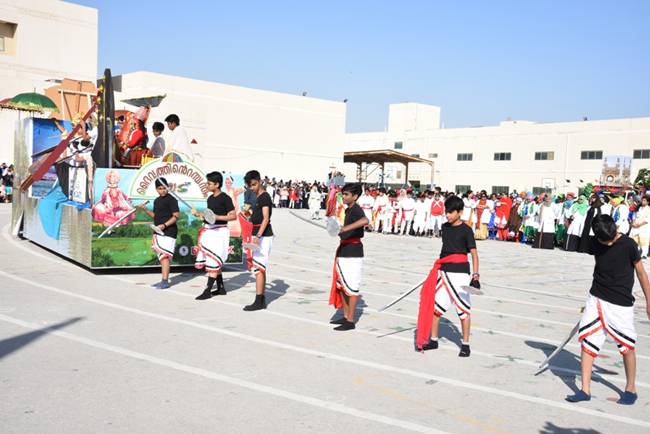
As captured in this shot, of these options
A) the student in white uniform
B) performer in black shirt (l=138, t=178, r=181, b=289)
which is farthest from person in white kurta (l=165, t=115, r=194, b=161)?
the student in white uniform

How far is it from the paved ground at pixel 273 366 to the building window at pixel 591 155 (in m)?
41.8

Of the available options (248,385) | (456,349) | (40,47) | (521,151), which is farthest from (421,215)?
(521,151)

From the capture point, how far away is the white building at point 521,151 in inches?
1889

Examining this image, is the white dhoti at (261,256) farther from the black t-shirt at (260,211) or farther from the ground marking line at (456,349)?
the ground marking line at (456,349)

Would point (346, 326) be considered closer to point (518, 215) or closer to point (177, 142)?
point (177, 142)

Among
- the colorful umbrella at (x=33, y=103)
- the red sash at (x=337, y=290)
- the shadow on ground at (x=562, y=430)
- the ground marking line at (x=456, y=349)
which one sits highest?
the colorful umbrella at (x=33, y=103)

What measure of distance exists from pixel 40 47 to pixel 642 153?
44246mm

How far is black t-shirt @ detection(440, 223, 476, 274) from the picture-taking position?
6783mm

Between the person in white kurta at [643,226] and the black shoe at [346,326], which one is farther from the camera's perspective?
the person in white kurta at [643,226]

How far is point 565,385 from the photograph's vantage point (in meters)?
5.89

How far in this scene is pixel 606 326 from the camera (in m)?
5.53

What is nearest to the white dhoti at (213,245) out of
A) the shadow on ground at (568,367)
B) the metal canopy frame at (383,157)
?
the shadow on ground at (568,367)

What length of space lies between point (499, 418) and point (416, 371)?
1.28m

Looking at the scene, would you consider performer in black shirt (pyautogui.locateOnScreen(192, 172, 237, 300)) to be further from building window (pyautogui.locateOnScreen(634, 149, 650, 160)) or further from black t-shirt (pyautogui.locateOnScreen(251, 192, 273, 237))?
→ building window (pyautogui.locateOnScreen(634, 149, 650, 160))
